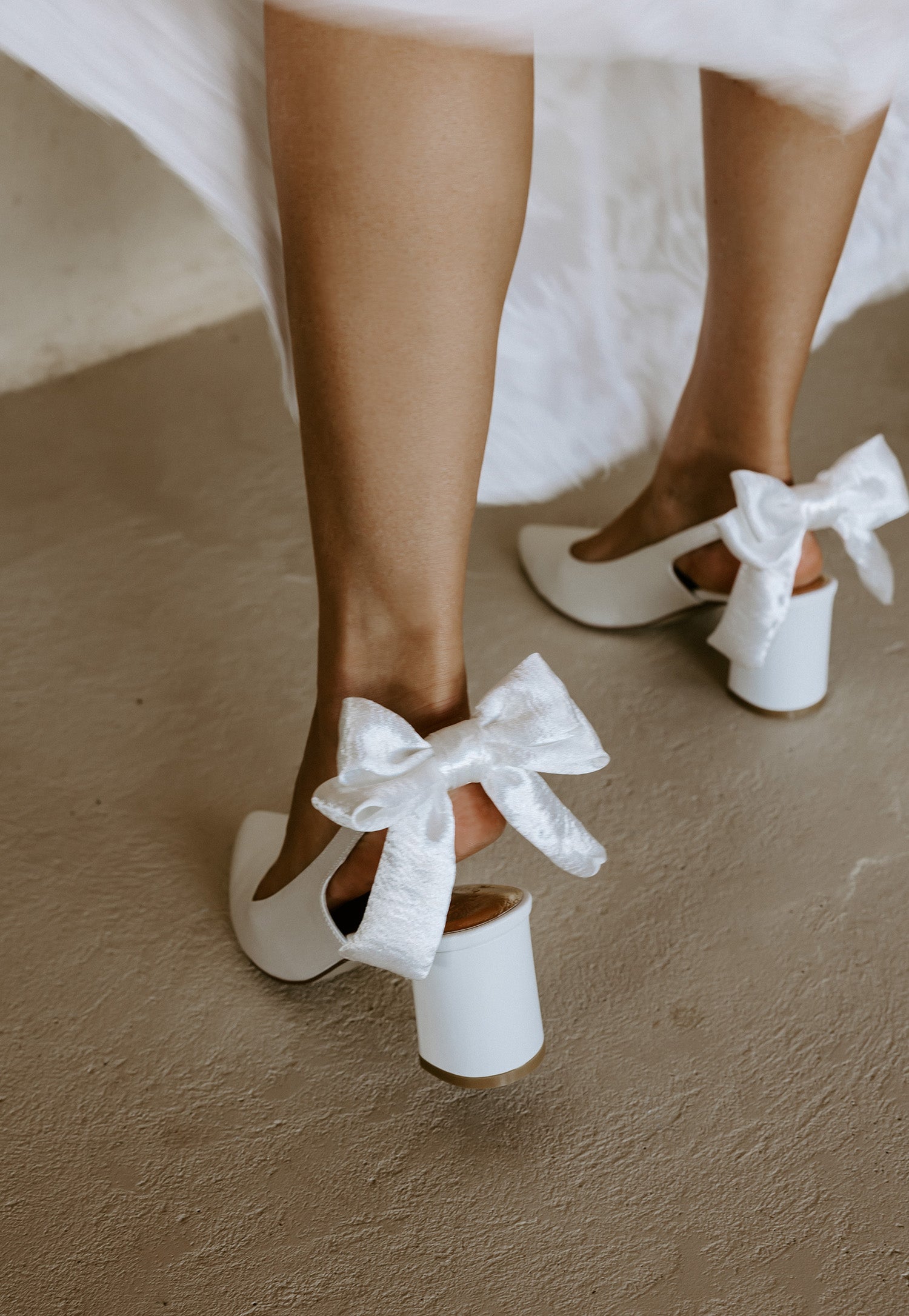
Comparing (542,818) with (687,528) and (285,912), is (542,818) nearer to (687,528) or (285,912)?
(285,912)

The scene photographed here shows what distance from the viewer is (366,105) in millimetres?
482

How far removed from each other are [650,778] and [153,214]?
0.94 metres

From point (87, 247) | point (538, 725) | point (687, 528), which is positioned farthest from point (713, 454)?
point (87, 247)

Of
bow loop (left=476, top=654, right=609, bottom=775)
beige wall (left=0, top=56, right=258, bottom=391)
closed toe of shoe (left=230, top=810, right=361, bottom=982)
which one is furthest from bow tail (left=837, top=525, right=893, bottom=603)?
beige wall (left=0, top=56, right=258, bottom=391)

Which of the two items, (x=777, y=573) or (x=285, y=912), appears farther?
(x=777, y=573)

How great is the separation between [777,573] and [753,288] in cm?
19

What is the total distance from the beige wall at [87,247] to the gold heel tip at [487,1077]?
3.23ft

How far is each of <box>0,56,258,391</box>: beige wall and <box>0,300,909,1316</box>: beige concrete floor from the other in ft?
1.23

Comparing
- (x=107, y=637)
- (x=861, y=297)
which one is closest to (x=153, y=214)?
(x=107, y=637)

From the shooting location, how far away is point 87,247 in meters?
1.33

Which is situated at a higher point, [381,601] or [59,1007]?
[381,601]

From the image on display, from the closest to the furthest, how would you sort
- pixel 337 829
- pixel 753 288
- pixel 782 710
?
1. pixel 337 829
2. pixel 753 288
3. pixel 782 710

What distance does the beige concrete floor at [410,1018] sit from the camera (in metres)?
0.58

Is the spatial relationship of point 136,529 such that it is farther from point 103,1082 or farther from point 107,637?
point 103,1082
